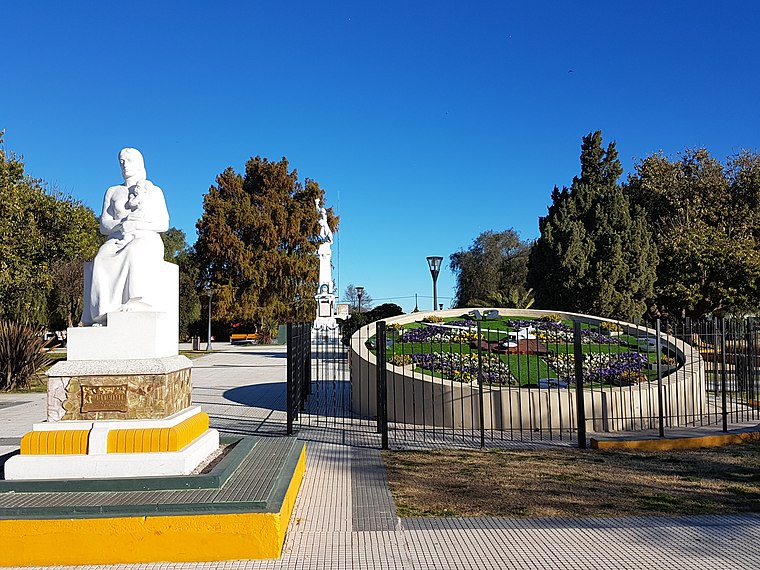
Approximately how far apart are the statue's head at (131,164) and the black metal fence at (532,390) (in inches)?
172

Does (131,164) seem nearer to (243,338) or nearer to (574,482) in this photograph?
(574,482)

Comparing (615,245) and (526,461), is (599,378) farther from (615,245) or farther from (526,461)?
(615,245)

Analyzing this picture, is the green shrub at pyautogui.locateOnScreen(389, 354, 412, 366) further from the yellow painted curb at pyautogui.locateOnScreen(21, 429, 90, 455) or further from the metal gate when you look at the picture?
the yellow painted curb at pyautogui.locateOnScreen(21, 429, 90, 455)

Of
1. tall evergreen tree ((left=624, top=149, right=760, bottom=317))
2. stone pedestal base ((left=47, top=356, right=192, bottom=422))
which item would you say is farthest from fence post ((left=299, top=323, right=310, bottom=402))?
tall evergreen tree ((left=624, top=149, right=760, bottom=317))

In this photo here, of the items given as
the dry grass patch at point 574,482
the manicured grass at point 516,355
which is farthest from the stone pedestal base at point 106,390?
the manicured grass at point 516,355

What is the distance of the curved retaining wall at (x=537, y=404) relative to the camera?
1069 centimetres

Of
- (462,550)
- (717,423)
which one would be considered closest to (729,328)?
(717,423)

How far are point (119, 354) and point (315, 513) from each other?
7.61ft

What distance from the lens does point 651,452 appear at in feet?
29.6

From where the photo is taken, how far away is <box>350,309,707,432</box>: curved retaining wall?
10.7m

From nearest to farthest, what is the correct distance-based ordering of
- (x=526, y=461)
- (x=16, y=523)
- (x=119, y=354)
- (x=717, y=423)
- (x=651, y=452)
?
(x=16, y=523) → (x=119, y=354) → (x=526, y=461) → (x=651, y=452) → (x=717, y=423)

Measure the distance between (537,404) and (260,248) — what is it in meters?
40.1

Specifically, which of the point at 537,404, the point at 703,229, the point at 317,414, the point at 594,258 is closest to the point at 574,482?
the point at 537,404

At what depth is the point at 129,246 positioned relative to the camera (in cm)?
617
